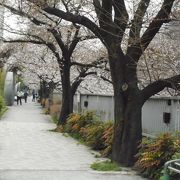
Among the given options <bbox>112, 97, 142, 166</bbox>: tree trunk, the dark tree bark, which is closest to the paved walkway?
<bbox>112, 97, 142, 166</bbox>: tree trunk

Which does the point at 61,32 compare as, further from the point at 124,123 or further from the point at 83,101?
the point at 124,123

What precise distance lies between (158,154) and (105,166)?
6.01 feet

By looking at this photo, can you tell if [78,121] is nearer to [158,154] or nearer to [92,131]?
[92,131]

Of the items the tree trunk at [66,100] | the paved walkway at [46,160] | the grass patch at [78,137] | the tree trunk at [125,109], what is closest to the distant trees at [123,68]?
the tree trunk at [125,109]

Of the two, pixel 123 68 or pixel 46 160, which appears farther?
pixel 46 160

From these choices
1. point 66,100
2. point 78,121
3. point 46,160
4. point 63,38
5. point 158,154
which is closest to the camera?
point 158,154

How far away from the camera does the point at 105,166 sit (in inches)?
474

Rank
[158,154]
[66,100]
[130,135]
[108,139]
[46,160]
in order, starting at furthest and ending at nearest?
[66,100] → [108,139] → [46,160] → [130,135] → [158,154]

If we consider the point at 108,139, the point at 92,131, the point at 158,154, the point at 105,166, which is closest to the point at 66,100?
the point at 92,131

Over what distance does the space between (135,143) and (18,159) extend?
10.2 ft

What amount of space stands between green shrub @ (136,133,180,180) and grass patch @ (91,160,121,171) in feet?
2.92

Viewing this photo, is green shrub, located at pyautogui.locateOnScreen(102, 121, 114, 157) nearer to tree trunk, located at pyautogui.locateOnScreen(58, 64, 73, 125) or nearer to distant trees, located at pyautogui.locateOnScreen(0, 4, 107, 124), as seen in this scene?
distant trees, located at pyautogui.locateOnScreen(0, 4, 107, 124)

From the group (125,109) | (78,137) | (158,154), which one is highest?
(125,109)

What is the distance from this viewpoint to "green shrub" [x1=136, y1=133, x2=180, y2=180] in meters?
10.4
